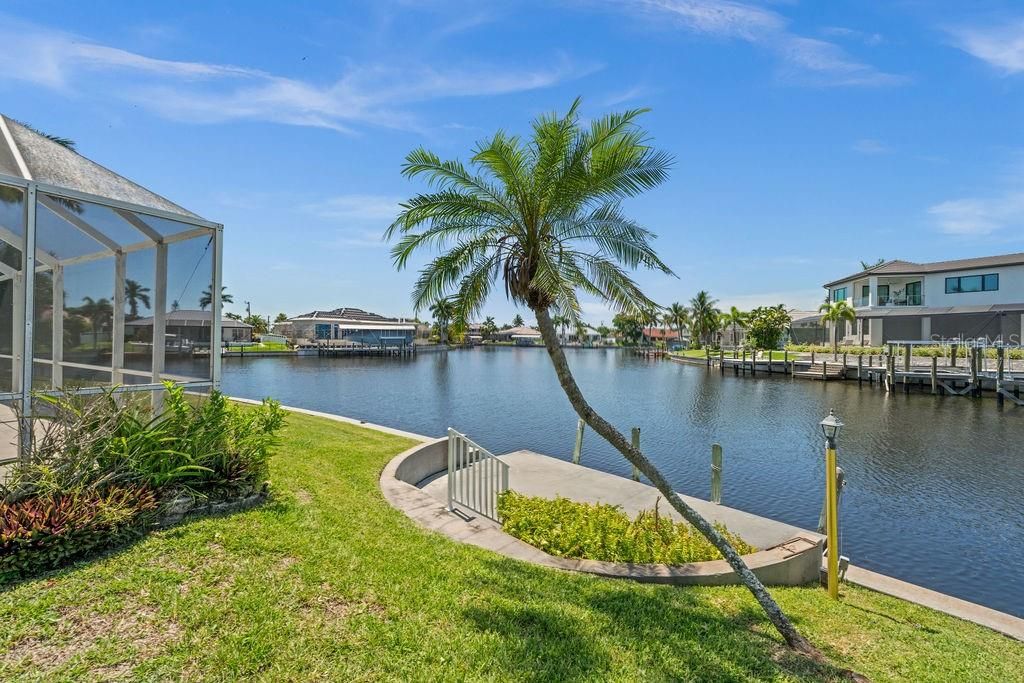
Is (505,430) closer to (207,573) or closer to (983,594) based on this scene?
(983,594)

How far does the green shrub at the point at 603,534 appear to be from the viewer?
6617mm

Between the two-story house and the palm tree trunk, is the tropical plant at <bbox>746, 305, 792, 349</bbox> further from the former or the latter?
the palm tree trunk

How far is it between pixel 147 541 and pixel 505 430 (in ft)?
54.5

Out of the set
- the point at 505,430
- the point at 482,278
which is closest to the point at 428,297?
the point at 482,278

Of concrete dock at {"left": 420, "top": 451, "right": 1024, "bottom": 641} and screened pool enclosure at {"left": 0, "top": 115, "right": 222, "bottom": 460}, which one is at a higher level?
screened pool enclosure at {"left": 0, "top": 115, "right": 222, "bottom": 460}

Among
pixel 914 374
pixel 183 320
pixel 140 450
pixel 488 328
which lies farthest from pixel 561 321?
pixel 488 328

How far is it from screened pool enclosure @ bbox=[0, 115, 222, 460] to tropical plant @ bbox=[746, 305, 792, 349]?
5842 cm

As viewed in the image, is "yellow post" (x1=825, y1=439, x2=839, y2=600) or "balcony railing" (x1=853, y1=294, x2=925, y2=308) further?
"balcony railing" (x1=853, y1=294, x2=925, y2=308)

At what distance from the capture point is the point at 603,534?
704cm

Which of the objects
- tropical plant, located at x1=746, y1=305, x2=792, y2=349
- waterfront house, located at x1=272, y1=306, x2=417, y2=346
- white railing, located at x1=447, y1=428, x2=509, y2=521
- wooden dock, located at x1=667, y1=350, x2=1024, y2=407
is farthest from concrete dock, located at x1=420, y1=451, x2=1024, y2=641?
waterfront house, located at x1=272, y1=306, x2=417, y2=346

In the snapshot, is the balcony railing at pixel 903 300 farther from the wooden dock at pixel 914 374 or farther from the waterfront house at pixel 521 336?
the waterfront house at pixel 521 336

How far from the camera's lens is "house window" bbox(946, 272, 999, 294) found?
38.3 meters

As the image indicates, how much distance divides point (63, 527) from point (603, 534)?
20.0 feet

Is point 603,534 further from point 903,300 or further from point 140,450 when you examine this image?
point 903,300
